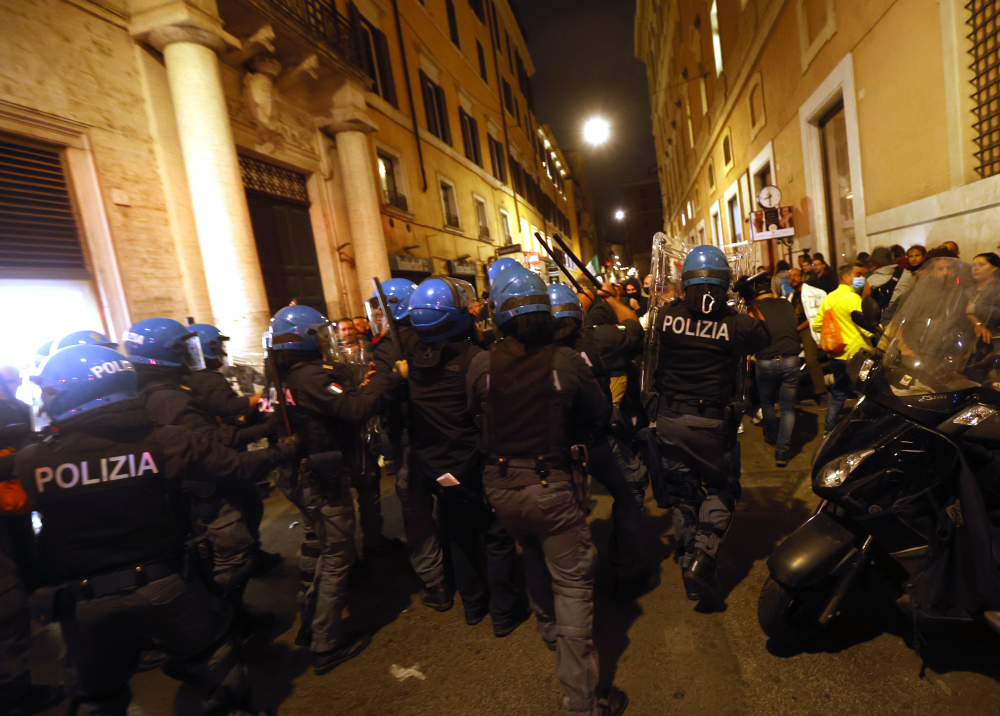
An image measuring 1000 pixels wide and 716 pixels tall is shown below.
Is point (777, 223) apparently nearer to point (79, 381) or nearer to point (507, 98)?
point (79, 381)

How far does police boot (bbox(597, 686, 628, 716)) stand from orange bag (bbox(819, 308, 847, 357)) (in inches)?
159

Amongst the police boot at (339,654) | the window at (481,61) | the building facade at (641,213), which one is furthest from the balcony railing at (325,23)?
the building facade at (641,213)

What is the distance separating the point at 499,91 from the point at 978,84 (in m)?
19.4

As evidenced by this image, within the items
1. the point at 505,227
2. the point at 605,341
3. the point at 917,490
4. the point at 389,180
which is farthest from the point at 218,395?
the point at 505,227

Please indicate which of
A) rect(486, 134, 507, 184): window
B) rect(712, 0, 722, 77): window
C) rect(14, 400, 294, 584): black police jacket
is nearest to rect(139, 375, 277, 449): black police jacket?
rect(14, 400, 294, 584): black police jacket

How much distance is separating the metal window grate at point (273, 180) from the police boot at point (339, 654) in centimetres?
731

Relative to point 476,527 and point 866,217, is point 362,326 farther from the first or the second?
point 866,217

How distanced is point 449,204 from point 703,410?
13.7 meters

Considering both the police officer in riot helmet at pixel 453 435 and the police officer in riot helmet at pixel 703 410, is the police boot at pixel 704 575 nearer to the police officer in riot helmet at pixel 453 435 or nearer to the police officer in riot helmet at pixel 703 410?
the police officer in riot helmet at pixel 703 410

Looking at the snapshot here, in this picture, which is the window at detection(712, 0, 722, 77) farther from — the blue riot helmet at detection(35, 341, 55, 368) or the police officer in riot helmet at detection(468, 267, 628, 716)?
the blue riot helmet at detection(35, 341, 55, 368)

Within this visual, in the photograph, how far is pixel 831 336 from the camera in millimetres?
4809

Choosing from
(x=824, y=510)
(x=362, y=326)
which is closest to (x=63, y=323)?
(x=362, y=326)

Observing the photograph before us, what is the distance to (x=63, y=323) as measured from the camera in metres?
5.40

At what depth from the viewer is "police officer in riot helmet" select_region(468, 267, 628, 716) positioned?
2.14 meters
